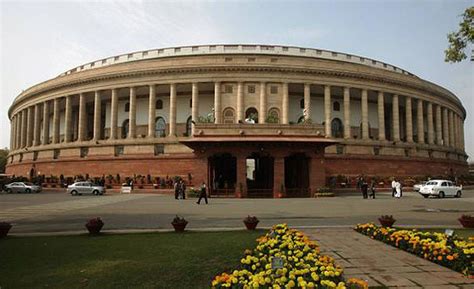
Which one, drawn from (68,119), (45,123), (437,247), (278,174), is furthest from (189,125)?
(437,247)

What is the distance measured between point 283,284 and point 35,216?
1682 cm

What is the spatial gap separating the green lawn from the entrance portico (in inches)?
763


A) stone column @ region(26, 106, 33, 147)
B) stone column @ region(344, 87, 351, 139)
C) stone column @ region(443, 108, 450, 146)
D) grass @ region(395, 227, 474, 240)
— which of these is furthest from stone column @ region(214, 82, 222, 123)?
stone column @ region(443, 108, 450, 146)

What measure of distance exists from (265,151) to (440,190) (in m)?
17.2

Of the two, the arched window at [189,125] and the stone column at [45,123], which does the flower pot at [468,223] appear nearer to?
the arched window at [189,125]

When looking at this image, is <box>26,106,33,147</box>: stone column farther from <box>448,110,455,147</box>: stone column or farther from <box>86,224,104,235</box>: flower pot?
<box>448,110,455,147</box>: stone column

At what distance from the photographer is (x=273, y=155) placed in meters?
31.5

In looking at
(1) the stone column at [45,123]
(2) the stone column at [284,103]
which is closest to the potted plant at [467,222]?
(2) the stone column at [284,103]

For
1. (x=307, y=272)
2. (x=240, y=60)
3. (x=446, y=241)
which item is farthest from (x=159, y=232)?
(x=240, y=60)

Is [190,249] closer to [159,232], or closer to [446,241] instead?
[159,232]

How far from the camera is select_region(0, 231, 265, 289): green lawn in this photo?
667 cm

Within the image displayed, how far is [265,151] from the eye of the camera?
3141 cm

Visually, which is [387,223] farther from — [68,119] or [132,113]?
[68,119]

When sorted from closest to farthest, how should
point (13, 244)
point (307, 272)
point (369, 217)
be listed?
point (307, 272) → point (13, 244) → point (369, 217)
